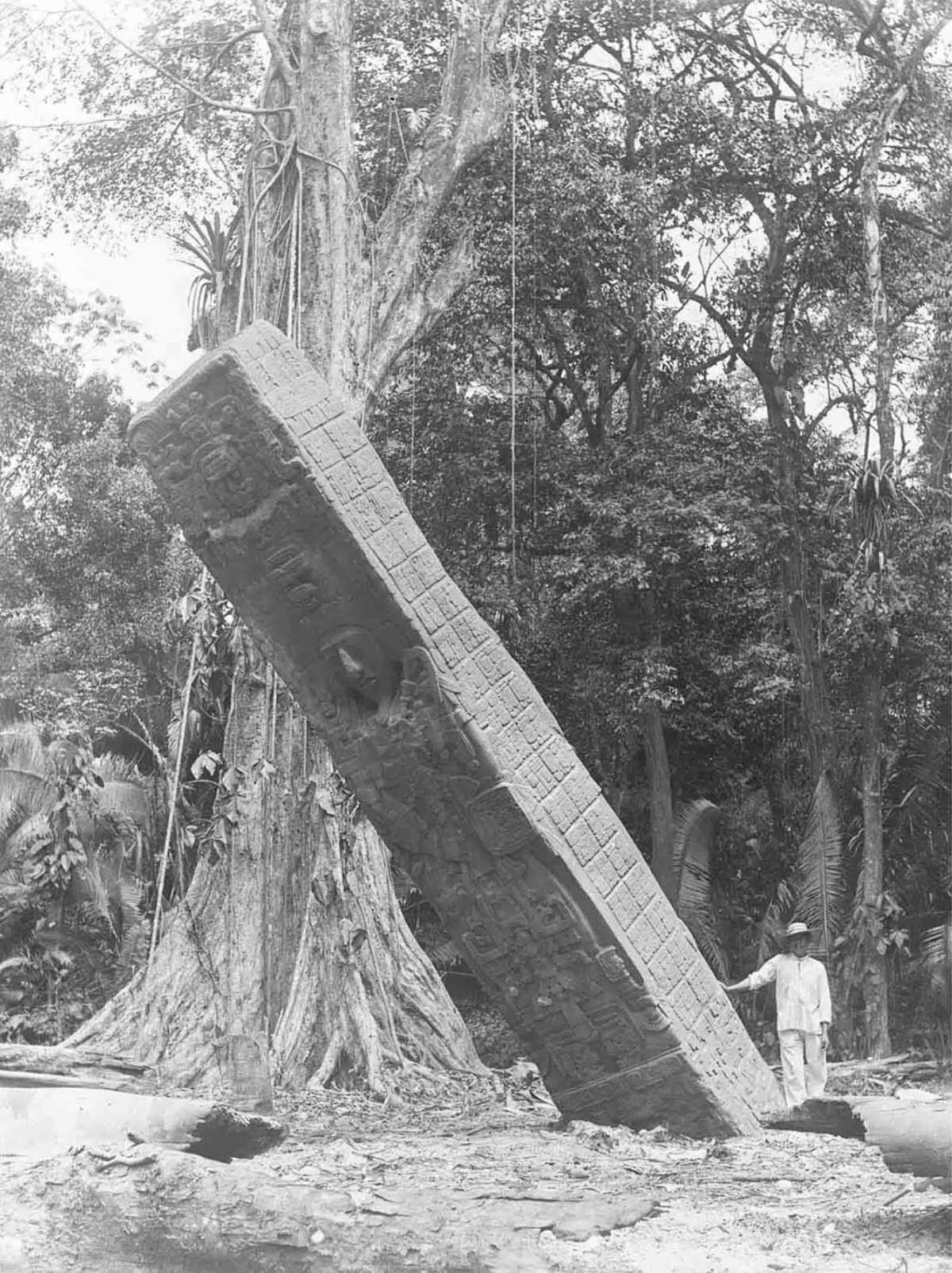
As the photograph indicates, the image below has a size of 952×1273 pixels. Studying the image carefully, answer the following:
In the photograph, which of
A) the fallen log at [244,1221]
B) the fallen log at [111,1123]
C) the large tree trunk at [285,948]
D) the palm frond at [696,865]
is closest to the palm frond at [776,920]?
the palm frond at [696,865]

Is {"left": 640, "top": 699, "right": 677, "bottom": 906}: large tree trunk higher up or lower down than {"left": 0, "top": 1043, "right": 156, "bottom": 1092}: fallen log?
higher up

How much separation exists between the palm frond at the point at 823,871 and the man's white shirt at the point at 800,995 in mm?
5313

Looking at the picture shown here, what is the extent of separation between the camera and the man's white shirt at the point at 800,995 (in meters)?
7.12

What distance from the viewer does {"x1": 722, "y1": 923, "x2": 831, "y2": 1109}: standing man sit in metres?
7.12

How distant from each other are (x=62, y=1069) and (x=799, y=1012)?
13.1 ft

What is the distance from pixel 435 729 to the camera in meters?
5.02

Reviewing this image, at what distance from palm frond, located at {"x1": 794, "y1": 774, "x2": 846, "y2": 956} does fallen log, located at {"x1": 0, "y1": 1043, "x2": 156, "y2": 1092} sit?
8505 mm

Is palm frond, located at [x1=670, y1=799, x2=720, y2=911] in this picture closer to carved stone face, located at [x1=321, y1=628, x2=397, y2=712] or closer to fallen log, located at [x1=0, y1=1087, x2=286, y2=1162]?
carved stone face, located at [x1=321, y1=628, x2=397, y2=712]

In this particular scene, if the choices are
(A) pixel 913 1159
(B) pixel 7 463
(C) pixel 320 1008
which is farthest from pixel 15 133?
(A) pixel 913 1159

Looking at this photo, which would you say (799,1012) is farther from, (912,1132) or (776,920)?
(776,920)

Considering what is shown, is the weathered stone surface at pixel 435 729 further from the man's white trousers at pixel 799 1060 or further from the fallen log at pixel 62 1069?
the man's white trousers at pixel 799 1060

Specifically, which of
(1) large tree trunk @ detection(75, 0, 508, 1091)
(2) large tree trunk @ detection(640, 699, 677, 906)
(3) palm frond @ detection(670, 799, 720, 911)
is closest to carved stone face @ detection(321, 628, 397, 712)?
(1) large tree trunk @ detection(75, 0, 508, 1091)

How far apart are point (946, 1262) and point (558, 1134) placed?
7.98 feet

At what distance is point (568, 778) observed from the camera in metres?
5.52
